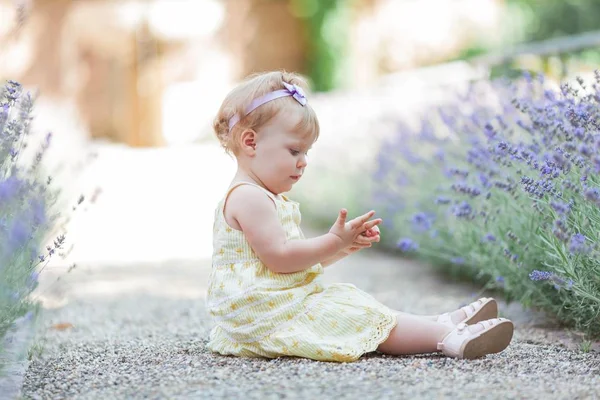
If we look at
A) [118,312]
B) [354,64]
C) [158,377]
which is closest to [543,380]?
[158,377]

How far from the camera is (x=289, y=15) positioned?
17.7m

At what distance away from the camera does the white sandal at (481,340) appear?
7.66 feet

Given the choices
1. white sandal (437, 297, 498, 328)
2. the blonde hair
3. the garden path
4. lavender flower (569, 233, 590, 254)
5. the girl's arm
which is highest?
the blonde hair

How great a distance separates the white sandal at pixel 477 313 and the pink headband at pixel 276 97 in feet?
2.58

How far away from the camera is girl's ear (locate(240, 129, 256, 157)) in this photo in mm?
2506

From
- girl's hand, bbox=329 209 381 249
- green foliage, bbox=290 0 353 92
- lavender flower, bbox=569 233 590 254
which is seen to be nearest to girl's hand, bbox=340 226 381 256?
girl's hand, bbox=329 209 381 249

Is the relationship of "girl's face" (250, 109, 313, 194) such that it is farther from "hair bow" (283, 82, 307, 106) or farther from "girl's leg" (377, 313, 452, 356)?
"girl's leg" (377, 313, 452, 356)

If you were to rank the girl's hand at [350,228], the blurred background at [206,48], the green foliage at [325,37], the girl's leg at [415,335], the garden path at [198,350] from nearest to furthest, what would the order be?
the garden path at [198,350] < the girl's hand at [350,228] < the girl's leg at [415,335] < the blurred background at [206,48] < the green foliage at [325,37]

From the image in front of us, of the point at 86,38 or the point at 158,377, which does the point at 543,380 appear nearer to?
the point at 158,377

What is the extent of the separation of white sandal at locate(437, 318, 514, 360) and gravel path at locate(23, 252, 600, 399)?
3cm

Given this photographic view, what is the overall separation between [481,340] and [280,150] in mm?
792

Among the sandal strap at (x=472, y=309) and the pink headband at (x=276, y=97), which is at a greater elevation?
the pink headband at (x=276, y=97)

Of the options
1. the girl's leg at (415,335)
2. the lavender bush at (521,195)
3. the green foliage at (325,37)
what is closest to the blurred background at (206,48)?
the green foliage at (325,37)

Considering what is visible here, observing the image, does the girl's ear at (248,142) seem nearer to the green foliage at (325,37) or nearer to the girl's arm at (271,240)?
the girl's arm at (271,240)
